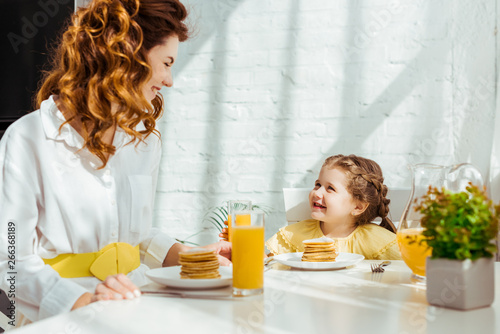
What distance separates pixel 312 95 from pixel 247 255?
→ 1.96 meters

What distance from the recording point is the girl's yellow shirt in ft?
5.56

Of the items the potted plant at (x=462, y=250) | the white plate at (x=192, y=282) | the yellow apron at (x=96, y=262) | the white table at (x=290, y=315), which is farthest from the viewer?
the yellow apron at (x=96, y=262)

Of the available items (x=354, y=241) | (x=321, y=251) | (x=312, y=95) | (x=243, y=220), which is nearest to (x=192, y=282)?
(x=243, y=220)

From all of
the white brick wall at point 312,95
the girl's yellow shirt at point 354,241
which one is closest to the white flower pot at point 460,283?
the girl's yellow shirt at point 354,241

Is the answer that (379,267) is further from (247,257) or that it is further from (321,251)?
(247,257)

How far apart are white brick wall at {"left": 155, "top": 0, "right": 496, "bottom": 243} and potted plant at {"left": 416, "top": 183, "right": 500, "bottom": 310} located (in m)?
1.77

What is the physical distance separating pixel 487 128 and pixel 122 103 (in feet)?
5.99

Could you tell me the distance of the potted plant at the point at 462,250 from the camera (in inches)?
32.5

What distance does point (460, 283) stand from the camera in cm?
83

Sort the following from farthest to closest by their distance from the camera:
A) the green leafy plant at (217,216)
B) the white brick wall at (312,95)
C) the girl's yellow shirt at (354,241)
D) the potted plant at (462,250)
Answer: the green leafy plant at (217,216) < the white brick wall at (312,95) < the girl's yellow shirt at (354,241) < the potted plant at (462,250)

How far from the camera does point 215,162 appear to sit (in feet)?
9.68

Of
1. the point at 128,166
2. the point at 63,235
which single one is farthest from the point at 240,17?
the point at 63,235

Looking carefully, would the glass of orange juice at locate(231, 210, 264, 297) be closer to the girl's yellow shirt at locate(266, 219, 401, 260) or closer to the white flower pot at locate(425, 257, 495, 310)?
the white flower pot at locate(425, 257, 495, 310)

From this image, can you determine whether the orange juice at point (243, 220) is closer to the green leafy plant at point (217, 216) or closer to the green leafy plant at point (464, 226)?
the green leafy plant at point (464, 226)
